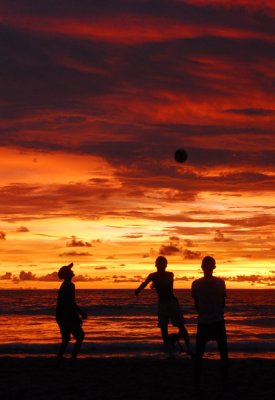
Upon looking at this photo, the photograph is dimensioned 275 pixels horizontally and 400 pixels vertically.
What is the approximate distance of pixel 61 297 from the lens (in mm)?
13016

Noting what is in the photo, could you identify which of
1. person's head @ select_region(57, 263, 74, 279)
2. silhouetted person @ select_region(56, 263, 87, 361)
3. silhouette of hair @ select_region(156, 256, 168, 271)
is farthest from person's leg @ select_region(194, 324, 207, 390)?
person's head @ select_region(57, 263, 74, 279)

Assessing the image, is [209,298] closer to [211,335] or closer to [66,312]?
[211,335]

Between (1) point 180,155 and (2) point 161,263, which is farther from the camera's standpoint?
(1) point 180,155

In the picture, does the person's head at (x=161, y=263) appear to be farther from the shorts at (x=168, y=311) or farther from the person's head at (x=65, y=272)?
the person's head at (x=65, y=272)

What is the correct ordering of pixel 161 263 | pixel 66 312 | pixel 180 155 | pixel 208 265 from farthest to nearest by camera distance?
pixel 180 155, pixel 161 263, pixel 66 312, pixel 208 265

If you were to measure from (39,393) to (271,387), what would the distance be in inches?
144

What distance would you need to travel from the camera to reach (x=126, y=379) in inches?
456

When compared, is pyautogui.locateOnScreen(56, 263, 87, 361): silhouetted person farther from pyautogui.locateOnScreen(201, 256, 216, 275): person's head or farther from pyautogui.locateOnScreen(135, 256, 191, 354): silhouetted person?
pyautogui.locateOnScreen(201, 256, 216, 275): person's head

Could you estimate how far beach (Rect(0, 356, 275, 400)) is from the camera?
998cm

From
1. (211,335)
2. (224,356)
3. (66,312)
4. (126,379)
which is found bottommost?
(126,379)

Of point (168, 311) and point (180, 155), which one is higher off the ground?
point (180, 155)

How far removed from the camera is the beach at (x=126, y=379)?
32.8 feet

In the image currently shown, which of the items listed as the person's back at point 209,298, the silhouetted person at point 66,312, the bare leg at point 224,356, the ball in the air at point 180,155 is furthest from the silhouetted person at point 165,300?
the ball in the air at point 180,155

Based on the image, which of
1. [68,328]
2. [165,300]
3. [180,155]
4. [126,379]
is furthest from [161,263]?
[180,155]
